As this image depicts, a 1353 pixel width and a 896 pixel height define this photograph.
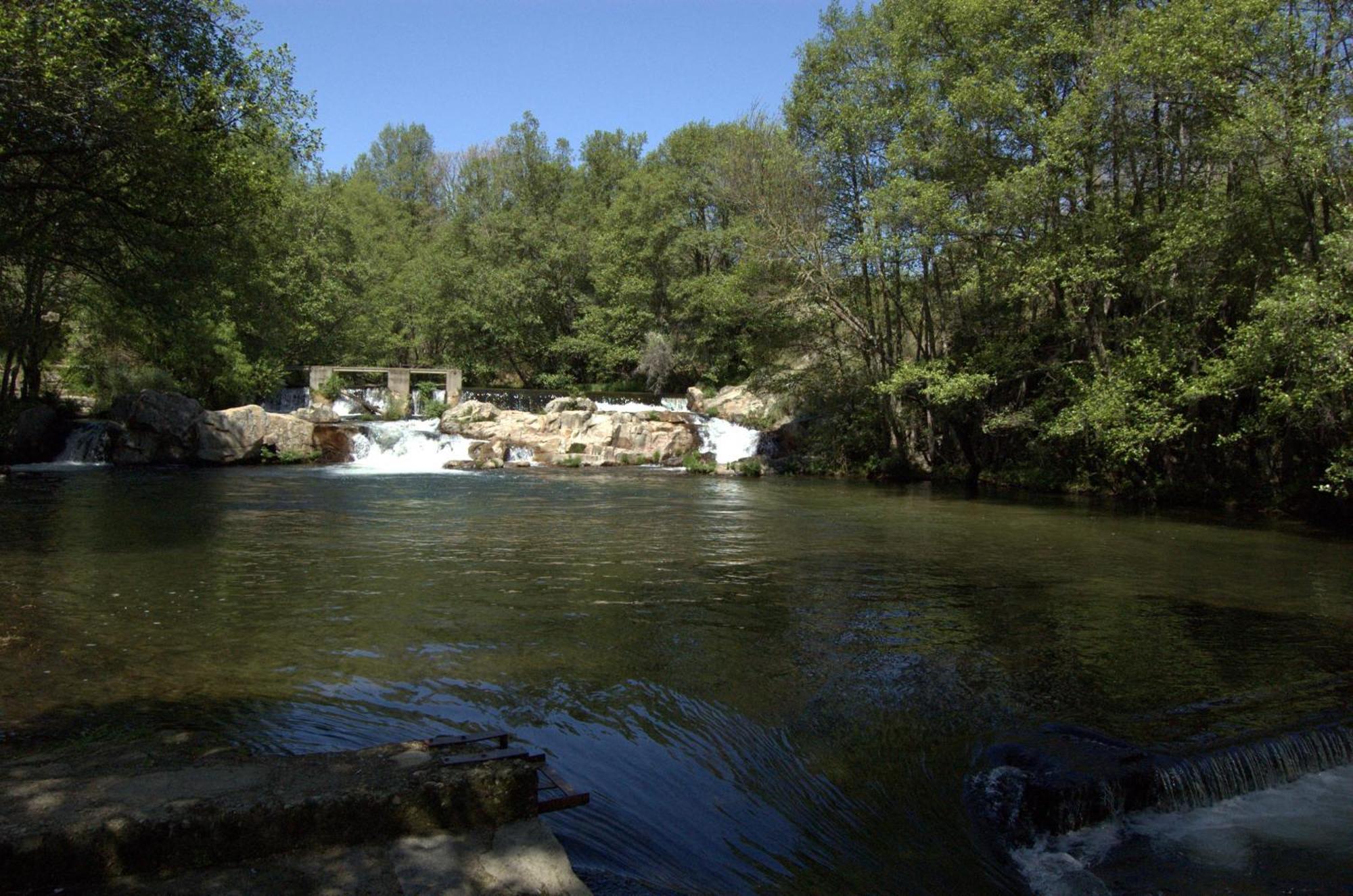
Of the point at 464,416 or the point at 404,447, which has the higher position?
Answer: the point at 464,416

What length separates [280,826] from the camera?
329 centimetres

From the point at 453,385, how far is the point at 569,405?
690 centimetres

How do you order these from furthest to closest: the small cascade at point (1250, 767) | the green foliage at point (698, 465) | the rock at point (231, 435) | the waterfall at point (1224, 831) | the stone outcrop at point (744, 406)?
the stone outcrop at point (744, 406) → the green foliage at point (698, 465) → the rock at point (231, 435) → the small cascade at point (1250, 767) → the waterfall at point (1224, 831)

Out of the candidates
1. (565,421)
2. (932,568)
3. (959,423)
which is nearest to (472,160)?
(565,421)

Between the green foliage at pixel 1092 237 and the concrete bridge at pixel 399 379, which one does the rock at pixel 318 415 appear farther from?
the green foliage at pixel 1092 237

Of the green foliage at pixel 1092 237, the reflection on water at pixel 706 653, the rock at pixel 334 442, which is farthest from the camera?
the rock at pixel 334 442

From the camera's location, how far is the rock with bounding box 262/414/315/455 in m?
26.9

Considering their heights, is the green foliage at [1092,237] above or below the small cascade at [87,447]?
above

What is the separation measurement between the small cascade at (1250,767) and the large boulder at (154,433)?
1068 inches

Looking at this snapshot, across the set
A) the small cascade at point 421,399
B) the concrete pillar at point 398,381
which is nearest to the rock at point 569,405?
the small cascade at point 421,399

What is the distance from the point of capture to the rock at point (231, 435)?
84.6 ft

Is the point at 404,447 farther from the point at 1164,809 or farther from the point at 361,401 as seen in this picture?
the point at 1164,809

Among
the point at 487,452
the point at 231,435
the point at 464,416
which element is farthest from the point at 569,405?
the point at 231,435

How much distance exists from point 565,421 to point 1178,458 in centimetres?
1860
